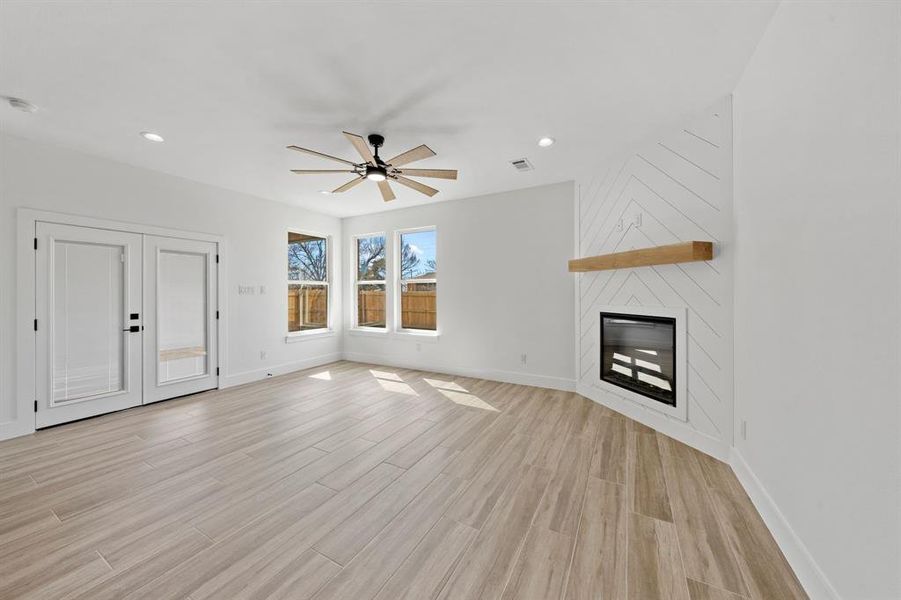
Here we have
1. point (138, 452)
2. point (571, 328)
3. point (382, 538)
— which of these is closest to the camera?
point (382, 538)

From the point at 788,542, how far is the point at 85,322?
232 inches

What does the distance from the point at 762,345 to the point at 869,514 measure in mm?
1079

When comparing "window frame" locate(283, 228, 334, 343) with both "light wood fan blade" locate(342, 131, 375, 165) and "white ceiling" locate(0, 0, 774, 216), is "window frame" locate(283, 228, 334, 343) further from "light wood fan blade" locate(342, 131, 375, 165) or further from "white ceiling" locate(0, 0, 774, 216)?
"light wood fan blade" locate(342, 131, 375, 165)

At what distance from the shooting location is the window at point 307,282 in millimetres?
5809

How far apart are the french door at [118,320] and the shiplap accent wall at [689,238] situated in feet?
17.0

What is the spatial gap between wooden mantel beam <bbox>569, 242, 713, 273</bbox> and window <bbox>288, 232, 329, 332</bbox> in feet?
14.7

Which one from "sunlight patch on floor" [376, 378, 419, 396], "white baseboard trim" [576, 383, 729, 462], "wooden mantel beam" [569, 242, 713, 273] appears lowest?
"sunlight patch on floor" [376, 378, 419, 396]

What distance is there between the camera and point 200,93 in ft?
8.00

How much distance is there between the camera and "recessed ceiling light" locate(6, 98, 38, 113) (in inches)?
98.9

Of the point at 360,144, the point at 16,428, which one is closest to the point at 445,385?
the point at 360,144

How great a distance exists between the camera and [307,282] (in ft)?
20.0

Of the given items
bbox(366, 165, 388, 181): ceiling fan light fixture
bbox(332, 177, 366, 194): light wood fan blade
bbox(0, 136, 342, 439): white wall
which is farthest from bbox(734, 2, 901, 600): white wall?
bbox(0, 136, 342, 439): white wall

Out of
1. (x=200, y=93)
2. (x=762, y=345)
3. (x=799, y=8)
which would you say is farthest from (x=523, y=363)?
(x=200, y=93)

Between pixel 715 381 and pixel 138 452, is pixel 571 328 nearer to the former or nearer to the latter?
pixel 715 381
